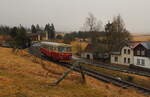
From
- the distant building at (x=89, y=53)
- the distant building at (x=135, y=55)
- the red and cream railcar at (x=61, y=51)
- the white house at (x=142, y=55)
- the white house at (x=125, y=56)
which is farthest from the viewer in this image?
the distant building at (x=89, y=53)

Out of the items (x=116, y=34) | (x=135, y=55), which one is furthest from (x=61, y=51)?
(x=116, y=34)

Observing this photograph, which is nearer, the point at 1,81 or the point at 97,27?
the point at 1,81

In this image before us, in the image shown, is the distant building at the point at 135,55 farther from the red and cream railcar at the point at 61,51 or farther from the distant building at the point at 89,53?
the red and cream railcar at the point at 61,51

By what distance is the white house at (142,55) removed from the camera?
36950 mm

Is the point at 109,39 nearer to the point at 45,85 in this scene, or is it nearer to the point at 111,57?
the point at 111,57

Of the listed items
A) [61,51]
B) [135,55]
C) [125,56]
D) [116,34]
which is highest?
[116,34]

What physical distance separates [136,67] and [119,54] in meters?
7.28

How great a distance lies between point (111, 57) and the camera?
46.4 meters

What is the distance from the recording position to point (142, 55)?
38344 millimetres

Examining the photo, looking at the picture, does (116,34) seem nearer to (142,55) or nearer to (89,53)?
(89,53)

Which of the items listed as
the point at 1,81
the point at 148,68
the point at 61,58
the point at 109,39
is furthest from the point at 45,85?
the point at 109,39

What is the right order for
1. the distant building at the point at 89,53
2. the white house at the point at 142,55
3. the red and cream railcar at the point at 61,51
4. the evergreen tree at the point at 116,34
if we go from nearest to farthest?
the red and cream railcar at the point at 61,51 → the white house at the point at 142,55 → the evergreen tree at the point at 116,34 → the distant building at the point at 89,53

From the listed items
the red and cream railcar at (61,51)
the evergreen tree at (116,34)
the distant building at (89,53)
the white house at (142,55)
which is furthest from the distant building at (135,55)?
the red and cream railcar at (61,51)

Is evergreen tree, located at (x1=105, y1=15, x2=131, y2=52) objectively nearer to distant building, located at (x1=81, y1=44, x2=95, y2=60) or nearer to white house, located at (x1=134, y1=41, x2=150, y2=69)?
distant building, located at (x1=81, y1=44, x2=95, y2=60)
